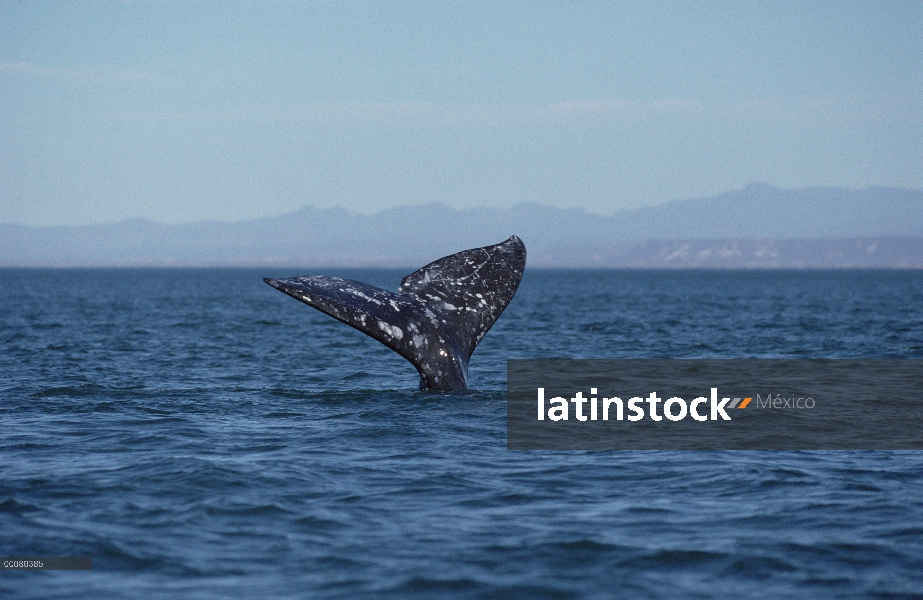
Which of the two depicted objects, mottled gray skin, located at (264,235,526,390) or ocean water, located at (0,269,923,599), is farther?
mottled gray skin, located at (264,235,526,390)

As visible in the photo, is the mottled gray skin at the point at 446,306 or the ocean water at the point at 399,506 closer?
the ocean water at the point at 399,506

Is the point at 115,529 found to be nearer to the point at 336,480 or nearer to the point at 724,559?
the point at 336,480

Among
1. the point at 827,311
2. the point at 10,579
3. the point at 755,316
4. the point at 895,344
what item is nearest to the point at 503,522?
the point at 10,579

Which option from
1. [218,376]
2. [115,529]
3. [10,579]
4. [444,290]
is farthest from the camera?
→ [218,376]

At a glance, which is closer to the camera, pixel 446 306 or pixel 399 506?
pixel 399 506

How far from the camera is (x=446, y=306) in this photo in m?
14.9

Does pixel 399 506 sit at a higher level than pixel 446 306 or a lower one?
lower

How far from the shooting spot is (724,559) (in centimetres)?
825

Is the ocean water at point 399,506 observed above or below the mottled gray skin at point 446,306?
below

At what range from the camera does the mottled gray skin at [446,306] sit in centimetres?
1410

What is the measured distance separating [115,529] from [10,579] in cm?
129

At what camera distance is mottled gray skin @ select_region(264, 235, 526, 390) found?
46.3 feet

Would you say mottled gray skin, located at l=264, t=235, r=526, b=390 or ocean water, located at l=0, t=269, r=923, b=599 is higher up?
mottled gray skin, located at l=264, t=235, r=526, b=390

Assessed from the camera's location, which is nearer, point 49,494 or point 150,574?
point 150,574
